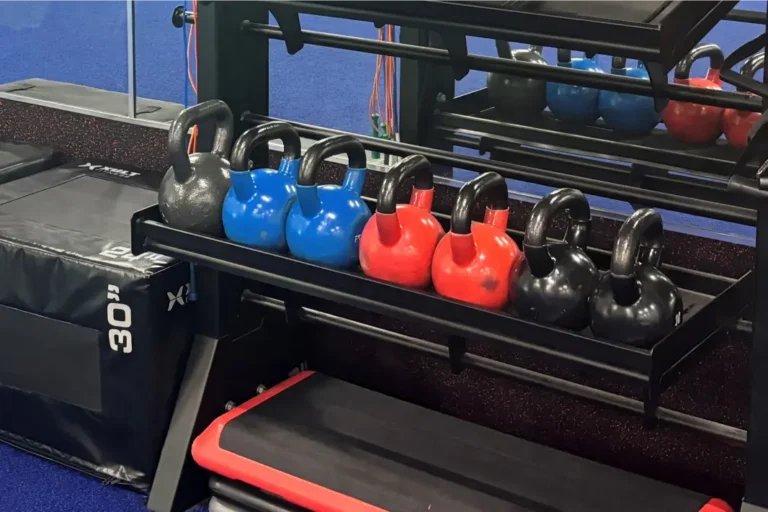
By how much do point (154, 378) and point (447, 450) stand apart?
620 mm

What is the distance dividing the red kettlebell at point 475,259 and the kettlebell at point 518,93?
3.66 feet

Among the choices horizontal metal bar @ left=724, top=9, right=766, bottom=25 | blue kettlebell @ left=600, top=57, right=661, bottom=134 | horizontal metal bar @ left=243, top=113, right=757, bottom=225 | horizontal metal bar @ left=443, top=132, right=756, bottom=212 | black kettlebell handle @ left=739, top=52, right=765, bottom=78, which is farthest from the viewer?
blue kettlebell @ left=600, top=57, right=661, bottom=134

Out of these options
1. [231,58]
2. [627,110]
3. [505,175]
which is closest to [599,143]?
[627,110]

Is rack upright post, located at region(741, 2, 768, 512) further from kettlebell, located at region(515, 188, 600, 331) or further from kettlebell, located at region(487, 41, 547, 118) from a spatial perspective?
kettlebell, located at region(487, 41, 547, 118)

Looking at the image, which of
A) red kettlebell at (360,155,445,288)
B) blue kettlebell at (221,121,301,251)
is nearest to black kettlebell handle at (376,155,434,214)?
red kettlebell at (360,155,445,288)

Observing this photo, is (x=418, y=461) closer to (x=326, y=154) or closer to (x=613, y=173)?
(x=326, y=154)

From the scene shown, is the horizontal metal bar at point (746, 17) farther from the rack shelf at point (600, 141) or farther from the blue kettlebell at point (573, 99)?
the blue kettlebell at point (573, 99)

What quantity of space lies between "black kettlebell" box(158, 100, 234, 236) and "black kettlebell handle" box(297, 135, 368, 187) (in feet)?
0.79

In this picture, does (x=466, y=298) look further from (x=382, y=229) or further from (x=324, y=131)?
(x=324, y=131)

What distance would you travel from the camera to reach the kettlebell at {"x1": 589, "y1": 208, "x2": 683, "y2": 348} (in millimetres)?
1576

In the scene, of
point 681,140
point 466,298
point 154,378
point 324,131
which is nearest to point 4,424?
point 154,378

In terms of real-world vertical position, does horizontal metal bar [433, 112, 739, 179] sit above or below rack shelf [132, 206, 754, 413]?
above

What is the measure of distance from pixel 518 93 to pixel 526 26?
132cm

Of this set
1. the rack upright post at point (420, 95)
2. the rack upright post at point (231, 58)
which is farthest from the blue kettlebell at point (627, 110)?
the rack upright post at point (231, 58)
